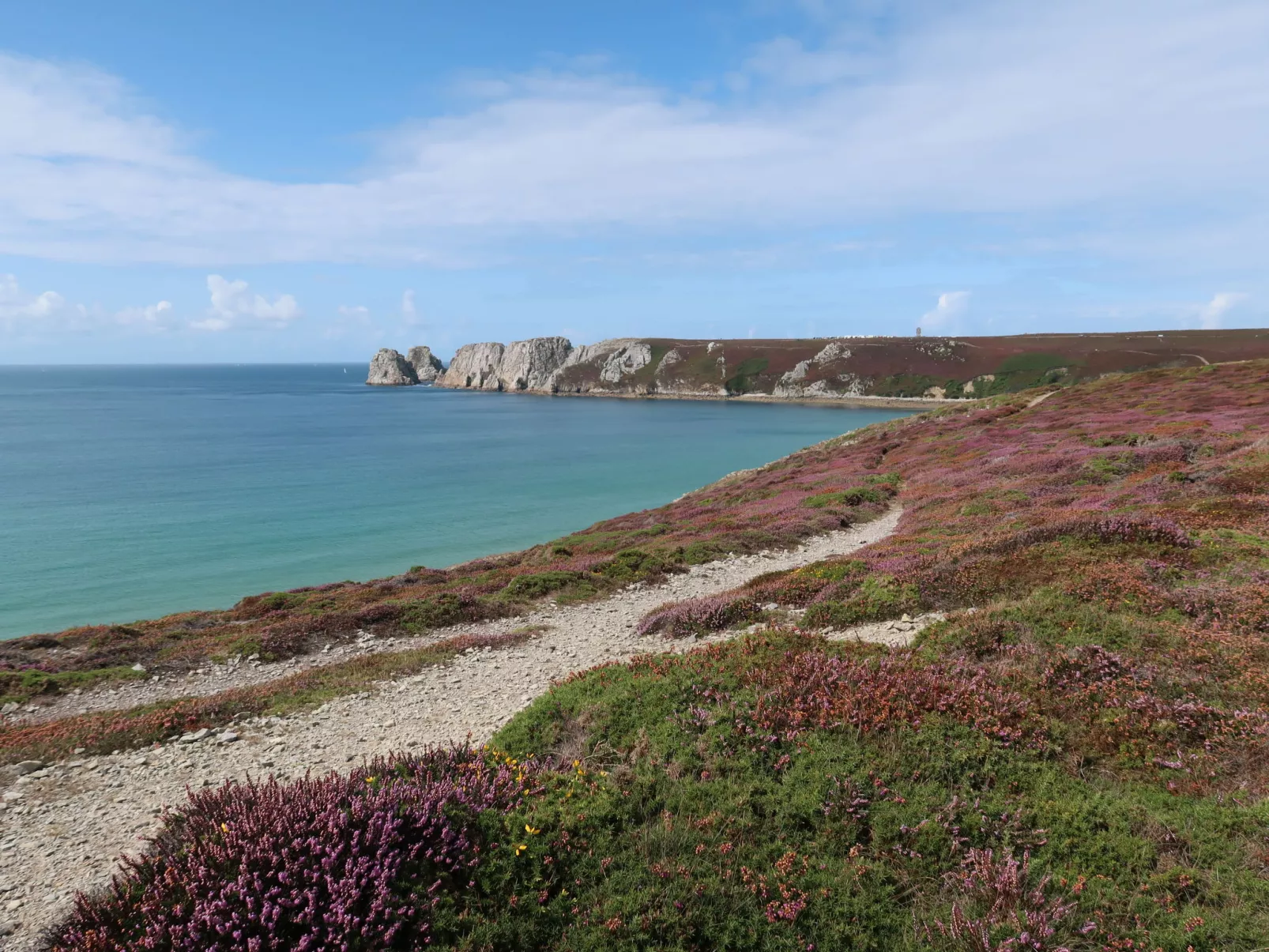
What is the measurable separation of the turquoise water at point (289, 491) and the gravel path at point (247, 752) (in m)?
24.1

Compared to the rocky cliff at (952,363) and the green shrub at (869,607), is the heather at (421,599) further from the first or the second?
the rocky cliff at (952,363)

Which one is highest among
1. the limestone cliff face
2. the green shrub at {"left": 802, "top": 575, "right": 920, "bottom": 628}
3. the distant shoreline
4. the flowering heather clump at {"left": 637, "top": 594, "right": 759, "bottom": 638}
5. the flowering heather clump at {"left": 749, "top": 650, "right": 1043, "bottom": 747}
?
the limestone cliff face

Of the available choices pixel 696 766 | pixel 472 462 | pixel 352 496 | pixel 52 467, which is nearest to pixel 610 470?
pixel 472 462

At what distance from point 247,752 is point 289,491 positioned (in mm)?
52755

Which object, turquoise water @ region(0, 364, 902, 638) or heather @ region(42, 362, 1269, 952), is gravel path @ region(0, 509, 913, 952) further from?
turquoise water @ region(0, 364, 902, 638)

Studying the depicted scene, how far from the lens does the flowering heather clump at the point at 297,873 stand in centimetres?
465

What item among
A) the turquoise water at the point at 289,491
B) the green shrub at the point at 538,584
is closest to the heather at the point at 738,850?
the green shrub at the point at 538,584

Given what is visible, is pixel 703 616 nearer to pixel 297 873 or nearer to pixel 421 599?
pixel 421 599

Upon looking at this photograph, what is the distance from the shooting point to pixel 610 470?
235ft

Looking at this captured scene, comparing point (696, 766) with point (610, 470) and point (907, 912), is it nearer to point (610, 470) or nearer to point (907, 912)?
point (907, 912)

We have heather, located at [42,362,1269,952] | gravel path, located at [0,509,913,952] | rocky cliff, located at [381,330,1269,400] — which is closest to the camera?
heather, located at [42,362,1269,952]

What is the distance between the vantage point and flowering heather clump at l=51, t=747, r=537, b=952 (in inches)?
183

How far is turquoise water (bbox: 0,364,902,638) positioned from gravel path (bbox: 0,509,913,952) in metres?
24.1

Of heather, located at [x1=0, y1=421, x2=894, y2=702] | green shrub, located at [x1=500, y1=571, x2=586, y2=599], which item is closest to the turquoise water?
heather, located at [x1=0, y1=421, x2=894, y2=702]
